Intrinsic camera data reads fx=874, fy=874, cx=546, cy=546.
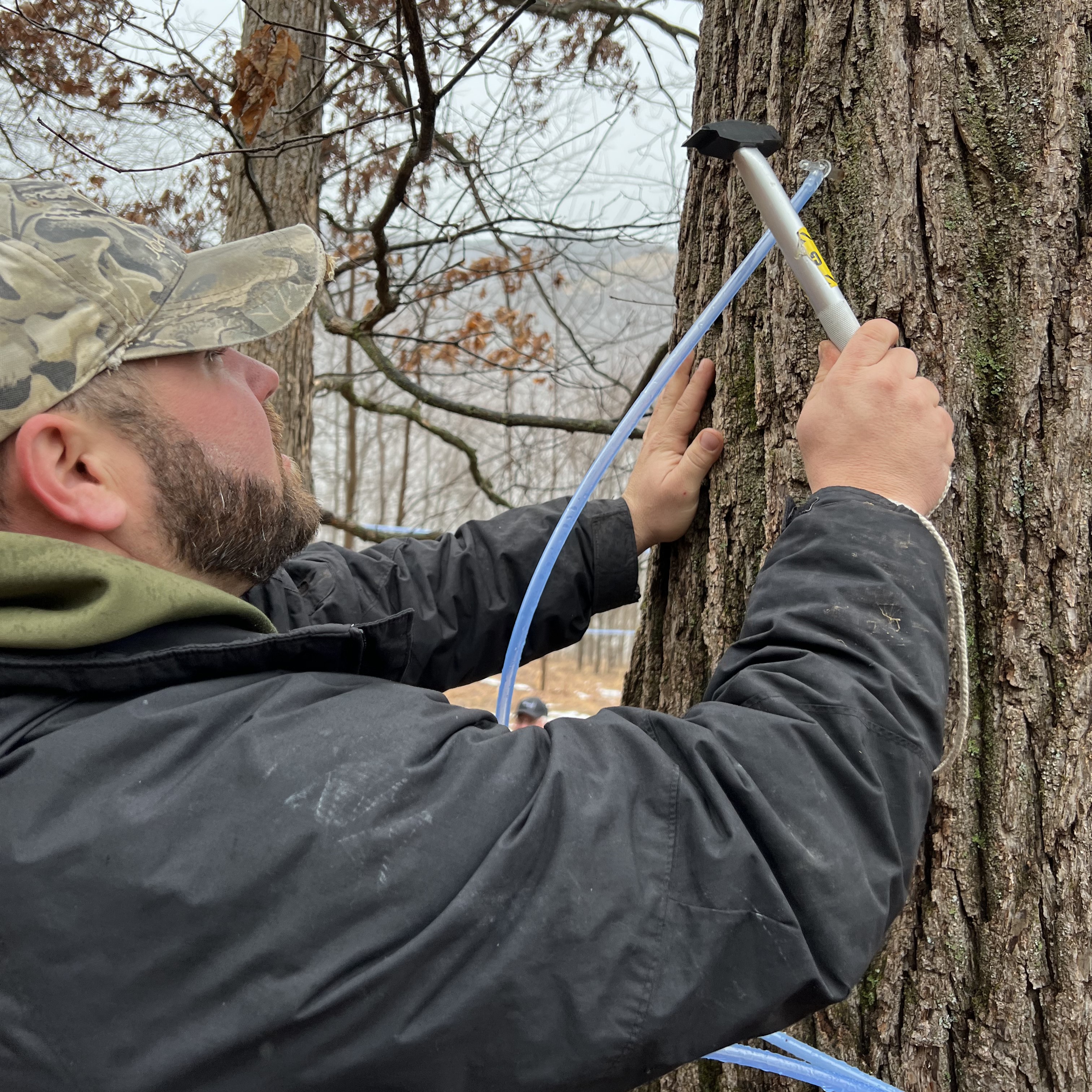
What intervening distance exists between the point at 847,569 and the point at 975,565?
357 millimetres

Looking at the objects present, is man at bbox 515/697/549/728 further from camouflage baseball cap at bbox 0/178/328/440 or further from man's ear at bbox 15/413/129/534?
man's ear at bbox 15/413/129/534

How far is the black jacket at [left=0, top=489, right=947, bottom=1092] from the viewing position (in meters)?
0.92

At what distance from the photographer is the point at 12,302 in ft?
3.92

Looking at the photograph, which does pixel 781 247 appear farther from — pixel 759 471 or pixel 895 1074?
pixel 895 1074

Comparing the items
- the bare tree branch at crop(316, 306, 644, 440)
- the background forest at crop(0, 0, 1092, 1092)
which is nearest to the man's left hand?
the background forest at crop(0, 0, 1092, 1092)

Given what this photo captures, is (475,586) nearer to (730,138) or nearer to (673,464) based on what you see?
(673,464)

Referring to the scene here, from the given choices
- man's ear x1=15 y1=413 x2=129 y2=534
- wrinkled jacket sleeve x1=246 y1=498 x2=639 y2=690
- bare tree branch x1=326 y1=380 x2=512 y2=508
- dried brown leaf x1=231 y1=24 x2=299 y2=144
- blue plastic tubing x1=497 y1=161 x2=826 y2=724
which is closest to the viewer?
man's ear x1=15 y1=413 x2=129 y2=534

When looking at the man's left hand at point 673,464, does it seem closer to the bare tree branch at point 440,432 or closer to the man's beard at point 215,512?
the man's beard at point 215,512

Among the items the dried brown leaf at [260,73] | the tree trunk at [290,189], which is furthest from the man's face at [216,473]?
the tree trunk at [290,189]

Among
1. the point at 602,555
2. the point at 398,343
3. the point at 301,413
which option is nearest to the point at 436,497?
the point at 398,343

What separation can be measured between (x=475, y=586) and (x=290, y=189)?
335 cm

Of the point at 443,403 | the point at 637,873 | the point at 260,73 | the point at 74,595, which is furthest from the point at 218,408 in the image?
the point at 443,403

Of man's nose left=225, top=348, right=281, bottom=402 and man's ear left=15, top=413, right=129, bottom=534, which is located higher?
man's nose left=225, top=348, right=281, bottom=402

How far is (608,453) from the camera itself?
1684mm
